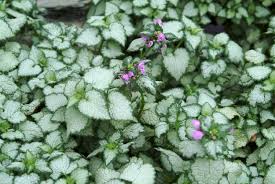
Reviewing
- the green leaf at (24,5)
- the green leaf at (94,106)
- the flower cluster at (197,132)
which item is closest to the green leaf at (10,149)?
the green leaf at (94,106)

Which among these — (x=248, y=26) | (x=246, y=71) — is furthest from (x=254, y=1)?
(x=246, y=71)

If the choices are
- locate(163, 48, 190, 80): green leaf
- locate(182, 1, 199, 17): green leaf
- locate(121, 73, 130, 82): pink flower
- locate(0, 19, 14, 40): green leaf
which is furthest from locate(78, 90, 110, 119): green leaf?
locate(182, 1, 199, 17): green leaf

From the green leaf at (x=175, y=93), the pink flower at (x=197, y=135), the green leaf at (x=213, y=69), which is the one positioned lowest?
the green leaf at (x=175, y=93)

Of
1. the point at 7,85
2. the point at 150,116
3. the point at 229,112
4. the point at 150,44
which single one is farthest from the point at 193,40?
the point at 7,85

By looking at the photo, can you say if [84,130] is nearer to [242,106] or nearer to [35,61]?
[35,61]

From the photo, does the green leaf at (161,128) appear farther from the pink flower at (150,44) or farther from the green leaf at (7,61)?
the green leaf at (7,61)
